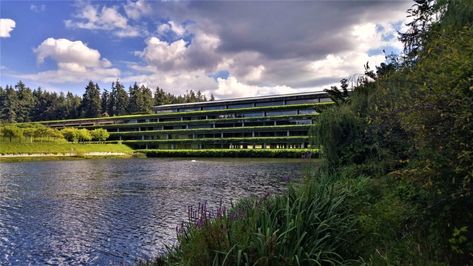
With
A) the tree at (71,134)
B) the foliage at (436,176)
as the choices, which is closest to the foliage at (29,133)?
the tree at (71,134)

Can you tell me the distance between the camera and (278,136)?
95.1 meters

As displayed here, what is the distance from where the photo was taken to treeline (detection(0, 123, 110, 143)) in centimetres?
9494

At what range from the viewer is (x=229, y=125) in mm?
108188

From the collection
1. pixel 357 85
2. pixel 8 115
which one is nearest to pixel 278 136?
pixel 357 85

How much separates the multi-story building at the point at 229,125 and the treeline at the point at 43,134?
8404 mm

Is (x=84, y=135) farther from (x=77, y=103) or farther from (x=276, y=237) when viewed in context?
(x=276, y=237)

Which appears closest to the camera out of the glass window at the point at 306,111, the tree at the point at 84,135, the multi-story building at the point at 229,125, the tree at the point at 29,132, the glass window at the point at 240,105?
the multi-story building at the point at 229,125

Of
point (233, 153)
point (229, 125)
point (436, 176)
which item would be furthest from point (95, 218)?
point (229, 125)

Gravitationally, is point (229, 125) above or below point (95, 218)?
above

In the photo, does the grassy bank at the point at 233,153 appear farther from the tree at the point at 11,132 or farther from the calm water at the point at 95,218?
the calm water at the point at 95,218

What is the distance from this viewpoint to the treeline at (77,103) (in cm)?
17338

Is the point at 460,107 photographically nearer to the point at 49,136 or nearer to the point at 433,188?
the point at 433,188

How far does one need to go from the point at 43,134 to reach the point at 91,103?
74.6 meters

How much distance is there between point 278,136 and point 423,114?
89.3 meters
